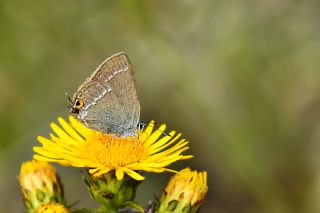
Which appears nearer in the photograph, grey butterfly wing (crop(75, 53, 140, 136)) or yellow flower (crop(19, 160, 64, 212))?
grey butterfly wing (crop(75, 53, 140, 136))

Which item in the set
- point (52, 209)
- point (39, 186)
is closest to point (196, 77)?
point (39, 186)

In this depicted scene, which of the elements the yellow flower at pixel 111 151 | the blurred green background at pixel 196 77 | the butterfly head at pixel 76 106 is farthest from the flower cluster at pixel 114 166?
the blurred green background at pixel 196 77

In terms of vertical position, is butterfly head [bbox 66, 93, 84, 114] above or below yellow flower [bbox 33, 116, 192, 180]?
above

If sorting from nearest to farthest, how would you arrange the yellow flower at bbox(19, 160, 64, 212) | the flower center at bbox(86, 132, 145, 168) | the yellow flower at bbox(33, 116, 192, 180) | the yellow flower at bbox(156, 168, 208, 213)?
the yellow flower at bbox(33, 116, 192, 180) < the flower center at bbox(86, 132, 145, 168) < the yellow flower at bbox(156, 168, 208, 213) < the yellow flower at bbox(19, 160, 64, 212)

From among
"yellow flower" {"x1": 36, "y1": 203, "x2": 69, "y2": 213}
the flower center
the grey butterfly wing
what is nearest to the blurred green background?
the grey butterfly wing

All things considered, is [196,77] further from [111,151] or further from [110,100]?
[111,151]

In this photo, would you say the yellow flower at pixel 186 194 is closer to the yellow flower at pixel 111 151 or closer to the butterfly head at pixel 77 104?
the yellow flower at pixel 111 151

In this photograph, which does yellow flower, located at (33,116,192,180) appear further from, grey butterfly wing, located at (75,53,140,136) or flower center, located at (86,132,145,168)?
grey butterfly wing, located at (75,53,140,136)
